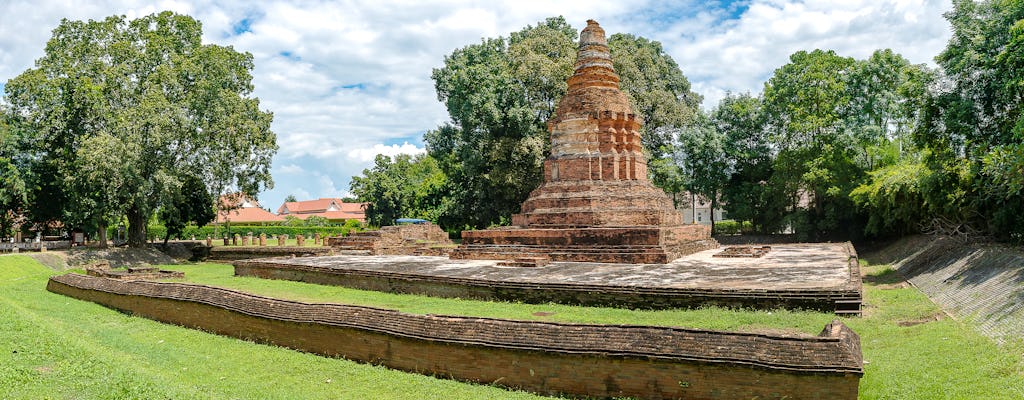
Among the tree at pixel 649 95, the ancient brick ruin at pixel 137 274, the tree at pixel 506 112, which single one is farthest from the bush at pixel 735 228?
the ancient brick ruin at pixel 137 274

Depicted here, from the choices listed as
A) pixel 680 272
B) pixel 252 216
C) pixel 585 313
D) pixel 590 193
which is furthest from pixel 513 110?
pixel 252 216

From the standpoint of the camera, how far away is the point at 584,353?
6535 millimetres

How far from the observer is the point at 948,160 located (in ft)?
51.8

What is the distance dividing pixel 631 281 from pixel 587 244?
17.6 ft

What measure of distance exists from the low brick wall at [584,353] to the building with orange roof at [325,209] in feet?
272

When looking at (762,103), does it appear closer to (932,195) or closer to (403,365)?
(932,195)

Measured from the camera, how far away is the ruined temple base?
1562 centimetres

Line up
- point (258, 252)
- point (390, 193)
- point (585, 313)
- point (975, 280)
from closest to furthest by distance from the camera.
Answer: point (585, 313) < point (975, 280) < point (258, 252) < point (390, 193)

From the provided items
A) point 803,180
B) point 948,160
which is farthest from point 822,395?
point 803,180

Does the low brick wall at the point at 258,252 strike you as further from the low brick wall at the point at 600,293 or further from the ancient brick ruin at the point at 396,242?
the low brick wall at the point at 600,293

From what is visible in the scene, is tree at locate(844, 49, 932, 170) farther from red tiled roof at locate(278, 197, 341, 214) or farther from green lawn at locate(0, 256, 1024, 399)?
red tiled roof at locate(278, 197, 341, 214)

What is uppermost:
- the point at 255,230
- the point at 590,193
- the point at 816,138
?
the point at 816,138

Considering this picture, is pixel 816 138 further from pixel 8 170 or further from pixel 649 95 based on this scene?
pixel 8 170

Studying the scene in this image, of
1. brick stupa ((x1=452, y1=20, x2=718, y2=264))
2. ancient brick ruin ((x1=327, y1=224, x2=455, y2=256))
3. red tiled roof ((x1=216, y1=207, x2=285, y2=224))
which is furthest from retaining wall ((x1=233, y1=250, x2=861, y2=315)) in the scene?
red tiled roof ((x1=216, y1=207, x2=285, y2=224))
